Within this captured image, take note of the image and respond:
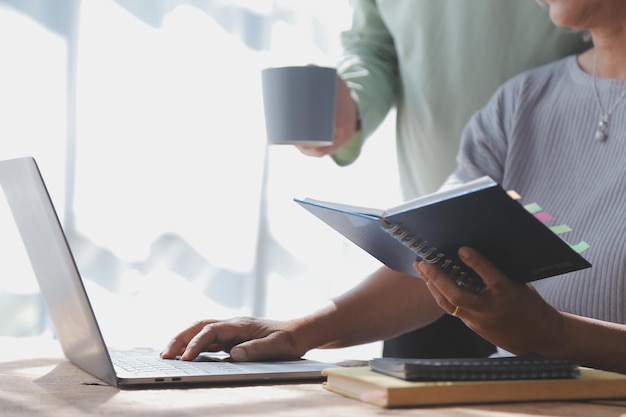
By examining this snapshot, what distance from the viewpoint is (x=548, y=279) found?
56.1 inches

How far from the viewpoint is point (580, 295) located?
1.38 m

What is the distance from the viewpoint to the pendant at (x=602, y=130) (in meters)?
1.50

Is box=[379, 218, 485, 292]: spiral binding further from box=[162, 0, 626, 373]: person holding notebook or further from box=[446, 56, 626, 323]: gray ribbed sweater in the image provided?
box=[446, 56, 626, 323]: gray ribbed sweater

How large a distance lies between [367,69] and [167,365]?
1.17m

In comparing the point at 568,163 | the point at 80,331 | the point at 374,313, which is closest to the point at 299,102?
the point at 374,313

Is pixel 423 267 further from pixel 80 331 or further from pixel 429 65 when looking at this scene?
pixel 429 65

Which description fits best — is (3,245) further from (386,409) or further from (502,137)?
(386,409)

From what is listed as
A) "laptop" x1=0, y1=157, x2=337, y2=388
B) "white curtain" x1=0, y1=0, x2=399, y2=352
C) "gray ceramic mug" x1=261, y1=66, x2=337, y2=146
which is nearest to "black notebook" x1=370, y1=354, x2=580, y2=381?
"laptop" x1=0, y1=157, x2=337, y2=388

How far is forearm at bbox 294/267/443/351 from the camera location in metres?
1.31

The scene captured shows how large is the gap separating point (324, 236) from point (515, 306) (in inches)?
88.3

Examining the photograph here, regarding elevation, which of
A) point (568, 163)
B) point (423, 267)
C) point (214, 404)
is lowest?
point (214, 404)

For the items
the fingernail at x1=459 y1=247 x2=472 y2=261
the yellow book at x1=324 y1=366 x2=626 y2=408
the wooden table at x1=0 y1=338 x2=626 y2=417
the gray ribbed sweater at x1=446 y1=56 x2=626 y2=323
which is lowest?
the wooden table at x1=0 y1=338 x2=626 y2=417

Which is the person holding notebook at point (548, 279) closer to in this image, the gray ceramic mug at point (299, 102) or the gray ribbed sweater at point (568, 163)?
the gray ribbed sweater at point (568, 163)

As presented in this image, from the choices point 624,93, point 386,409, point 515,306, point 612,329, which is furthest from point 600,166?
point 386,409
